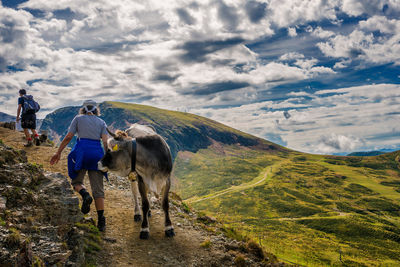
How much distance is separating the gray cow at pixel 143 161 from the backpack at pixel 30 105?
11847 millimetres

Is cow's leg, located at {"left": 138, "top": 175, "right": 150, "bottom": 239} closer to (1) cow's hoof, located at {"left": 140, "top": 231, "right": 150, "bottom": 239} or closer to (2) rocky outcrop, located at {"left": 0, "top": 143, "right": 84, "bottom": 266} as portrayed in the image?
(1) cow's hoof, located at {"left": 140, "top": 231, "right": 150, "bottom": 239}

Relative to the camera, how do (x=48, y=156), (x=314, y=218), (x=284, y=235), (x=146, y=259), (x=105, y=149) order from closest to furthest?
1. (x=146, y=259)
2. (x=105, y=149)
3. (x=48, y=156)
4. (x=284, y=235)
5. (x=314, y=218)

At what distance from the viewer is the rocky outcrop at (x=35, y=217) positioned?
217 inches

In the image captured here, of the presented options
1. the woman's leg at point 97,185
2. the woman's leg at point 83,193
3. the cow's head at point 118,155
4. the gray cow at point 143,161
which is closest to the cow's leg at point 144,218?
the gray cow at point 143,161

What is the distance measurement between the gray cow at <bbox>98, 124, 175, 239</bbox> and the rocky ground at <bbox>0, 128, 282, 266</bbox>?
99 centimetres

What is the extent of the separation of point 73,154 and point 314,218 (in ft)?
662

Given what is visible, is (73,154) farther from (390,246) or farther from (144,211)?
(390,246)

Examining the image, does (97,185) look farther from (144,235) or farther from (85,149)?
(144,235)

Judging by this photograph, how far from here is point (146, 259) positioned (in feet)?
27.4

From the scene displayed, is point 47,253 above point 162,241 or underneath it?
above

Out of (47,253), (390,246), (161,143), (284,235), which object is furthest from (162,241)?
(390,246)

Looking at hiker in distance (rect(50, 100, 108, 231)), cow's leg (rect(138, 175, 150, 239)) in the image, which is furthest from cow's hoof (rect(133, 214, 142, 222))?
hiker in distance (rect(50, 100, 108, 231))

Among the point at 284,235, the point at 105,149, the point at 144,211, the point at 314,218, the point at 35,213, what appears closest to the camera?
the point at 35,213

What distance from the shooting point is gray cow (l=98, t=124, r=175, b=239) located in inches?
Answer: 361
